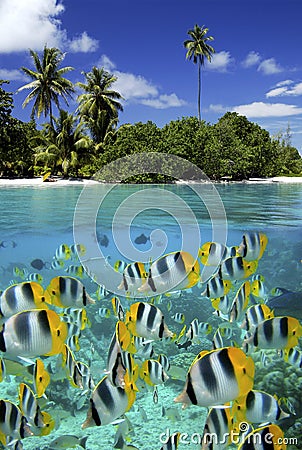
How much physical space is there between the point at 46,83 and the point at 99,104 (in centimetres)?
566

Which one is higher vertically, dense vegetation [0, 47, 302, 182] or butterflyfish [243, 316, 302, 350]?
dense vegetation [0, 47, 302, 182]

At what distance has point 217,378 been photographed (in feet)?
7.29

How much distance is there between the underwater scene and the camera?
267 centimetres

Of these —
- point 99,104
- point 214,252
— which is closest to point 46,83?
point 99,104

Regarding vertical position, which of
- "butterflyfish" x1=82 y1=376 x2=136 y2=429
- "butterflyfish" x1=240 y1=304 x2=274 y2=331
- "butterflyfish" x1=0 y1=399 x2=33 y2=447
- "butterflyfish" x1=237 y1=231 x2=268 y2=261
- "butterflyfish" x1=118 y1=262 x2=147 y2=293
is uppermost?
"butterflyfish" x1=237 y1=231 x2=268 y2=261

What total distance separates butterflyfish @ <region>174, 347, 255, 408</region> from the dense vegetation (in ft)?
70.8

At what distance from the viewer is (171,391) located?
261 inches

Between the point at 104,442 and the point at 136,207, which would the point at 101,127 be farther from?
the point at 104,442

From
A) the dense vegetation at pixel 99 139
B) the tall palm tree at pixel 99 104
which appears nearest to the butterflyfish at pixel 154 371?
the dense vegetation at pixel 99 139

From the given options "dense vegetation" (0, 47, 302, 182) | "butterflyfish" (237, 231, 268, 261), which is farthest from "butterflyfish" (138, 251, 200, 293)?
"dense vegetation" (0, 47, 302, 182)

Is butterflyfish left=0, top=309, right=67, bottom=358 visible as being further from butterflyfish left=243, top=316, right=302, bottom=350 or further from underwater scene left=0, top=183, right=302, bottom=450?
butterflyfish left=243, top=316, right=302, bottom=350

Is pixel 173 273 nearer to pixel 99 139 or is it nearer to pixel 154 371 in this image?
pixel 154 371

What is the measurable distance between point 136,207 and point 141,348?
11238 mm

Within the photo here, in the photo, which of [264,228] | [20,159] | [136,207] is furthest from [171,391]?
[20,159]
